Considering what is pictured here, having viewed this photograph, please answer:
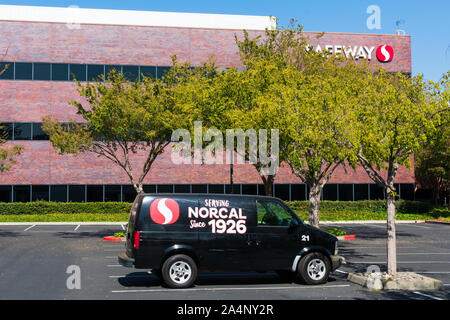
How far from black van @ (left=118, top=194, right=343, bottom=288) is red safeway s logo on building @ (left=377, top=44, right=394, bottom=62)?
30.9 metres

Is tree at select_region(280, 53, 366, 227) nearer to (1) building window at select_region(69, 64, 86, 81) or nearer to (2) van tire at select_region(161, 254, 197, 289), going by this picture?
(2) van tire at select_region(161, 254, 197, 289)

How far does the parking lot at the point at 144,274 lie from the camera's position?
1106 centimetres

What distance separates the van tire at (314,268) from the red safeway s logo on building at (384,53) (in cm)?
3115

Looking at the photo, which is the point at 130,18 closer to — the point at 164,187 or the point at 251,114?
the point at 164,187

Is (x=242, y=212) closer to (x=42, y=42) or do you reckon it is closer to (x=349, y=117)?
(x=349, y=117)

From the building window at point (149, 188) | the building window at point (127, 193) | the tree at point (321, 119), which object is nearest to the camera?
the tree at point (321, 119)

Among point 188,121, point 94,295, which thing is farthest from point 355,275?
point 188,121

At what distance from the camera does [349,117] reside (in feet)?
42.9

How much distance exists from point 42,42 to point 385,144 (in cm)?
3085

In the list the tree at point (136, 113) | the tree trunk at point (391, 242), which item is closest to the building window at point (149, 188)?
the tree at point (136, 113)

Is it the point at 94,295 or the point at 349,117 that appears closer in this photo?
the point at 94,295

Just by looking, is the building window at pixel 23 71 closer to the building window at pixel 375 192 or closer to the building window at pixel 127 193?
the building window at pixel 127 193

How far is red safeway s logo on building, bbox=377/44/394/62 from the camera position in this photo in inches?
1581

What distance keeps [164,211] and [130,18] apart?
1158 inches
